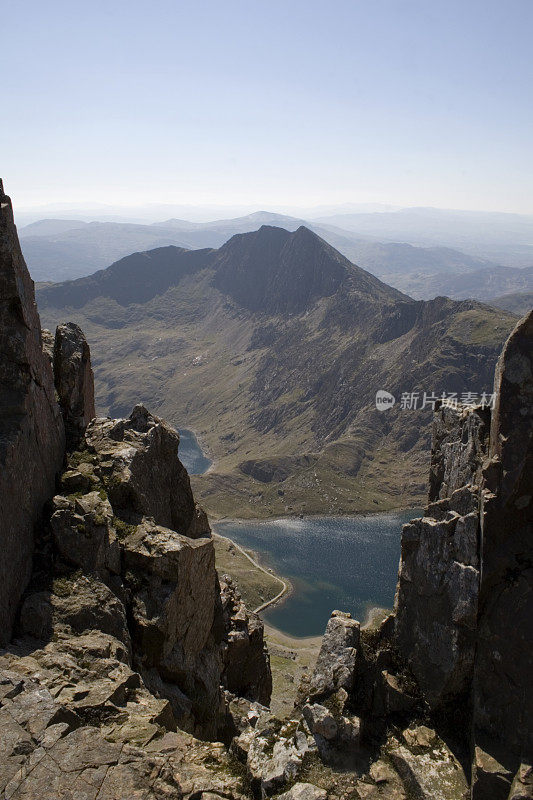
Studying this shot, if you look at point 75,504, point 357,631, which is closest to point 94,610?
point 75,504

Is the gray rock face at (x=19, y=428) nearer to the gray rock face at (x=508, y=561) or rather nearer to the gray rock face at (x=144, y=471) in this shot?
the gray rock face at (x=144, y=471)

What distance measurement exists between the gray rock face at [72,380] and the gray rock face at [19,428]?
351 cm

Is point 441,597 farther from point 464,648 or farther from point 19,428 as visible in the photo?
point 19,428

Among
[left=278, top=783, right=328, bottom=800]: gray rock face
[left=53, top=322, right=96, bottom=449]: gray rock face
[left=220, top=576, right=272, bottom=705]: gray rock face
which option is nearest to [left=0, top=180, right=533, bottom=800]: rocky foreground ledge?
[left=278, top=783, right=328, bottom=800]: gray rock face

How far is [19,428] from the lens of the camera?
25781 millimetres

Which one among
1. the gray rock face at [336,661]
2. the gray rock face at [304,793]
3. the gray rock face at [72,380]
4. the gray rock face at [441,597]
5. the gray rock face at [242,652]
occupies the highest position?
the gray rock face at [72,380]

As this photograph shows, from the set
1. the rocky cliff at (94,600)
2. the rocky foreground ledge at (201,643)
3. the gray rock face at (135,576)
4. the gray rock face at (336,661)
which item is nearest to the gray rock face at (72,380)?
the rocky cliff at (94,600)

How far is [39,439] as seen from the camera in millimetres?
28562

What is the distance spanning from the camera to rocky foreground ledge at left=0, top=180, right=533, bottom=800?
18.8 meters

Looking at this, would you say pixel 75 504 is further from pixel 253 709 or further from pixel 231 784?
pixel 253 709

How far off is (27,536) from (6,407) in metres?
5.99

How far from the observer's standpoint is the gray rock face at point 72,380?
3525 cm

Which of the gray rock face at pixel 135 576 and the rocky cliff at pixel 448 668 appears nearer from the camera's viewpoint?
the rocky cliff at pixel 448 668

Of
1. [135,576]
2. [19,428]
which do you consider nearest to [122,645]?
[135,576]
